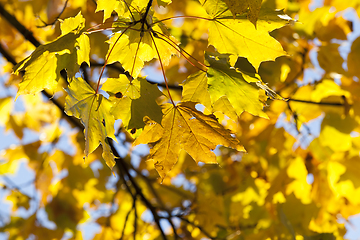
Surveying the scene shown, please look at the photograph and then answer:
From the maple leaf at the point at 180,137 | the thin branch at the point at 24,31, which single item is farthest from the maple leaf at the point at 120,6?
the thin branch at the point at 24,31

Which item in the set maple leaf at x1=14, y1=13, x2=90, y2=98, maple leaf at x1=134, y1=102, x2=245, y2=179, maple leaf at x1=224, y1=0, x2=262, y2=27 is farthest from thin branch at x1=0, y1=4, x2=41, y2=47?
maple leaf at x1=224, y1=0, x2=262, y2=27

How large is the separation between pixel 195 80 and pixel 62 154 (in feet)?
8.08

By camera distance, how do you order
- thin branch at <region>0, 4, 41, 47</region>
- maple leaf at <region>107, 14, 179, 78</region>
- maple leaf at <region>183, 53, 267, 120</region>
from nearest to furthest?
maple leaf at <region>183, 53, 267, 120</region> < maple leaf at <region>107, 14, 179, 78</region> < thin branch at <region>0, 4, 41, 47</region>

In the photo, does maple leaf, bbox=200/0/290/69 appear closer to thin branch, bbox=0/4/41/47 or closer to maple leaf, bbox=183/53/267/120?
maple leaf, bbox=183/53/267/120

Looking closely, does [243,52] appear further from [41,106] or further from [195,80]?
[41,106]

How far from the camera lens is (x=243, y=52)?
1058 mm

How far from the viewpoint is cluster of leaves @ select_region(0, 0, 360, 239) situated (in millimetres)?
1044

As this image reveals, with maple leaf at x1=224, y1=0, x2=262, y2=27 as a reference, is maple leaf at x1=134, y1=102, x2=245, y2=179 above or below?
below

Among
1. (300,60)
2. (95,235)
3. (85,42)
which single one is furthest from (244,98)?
(95,235)

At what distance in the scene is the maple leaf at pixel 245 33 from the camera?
100 centimetres

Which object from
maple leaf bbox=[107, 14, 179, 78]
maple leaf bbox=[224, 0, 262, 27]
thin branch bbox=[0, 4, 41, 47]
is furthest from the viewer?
thin branch bbox=[0, 4, 41, 47]

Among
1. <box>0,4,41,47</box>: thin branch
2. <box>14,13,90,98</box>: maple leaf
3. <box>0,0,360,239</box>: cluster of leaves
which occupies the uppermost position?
<box>0,4,41,47</box>: thin branch

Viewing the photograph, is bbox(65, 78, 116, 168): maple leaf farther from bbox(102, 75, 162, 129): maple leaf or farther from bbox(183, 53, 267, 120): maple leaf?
bbox(183, 53, 267, 120): maple leaf

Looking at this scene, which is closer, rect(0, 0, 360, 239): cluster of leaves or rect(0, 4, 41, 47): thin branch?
rect(0, 0, 360, 239): cluster of leaves
